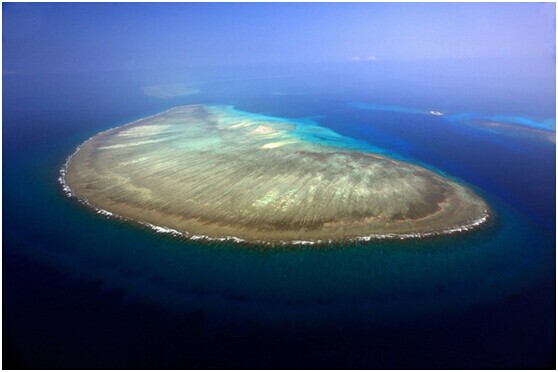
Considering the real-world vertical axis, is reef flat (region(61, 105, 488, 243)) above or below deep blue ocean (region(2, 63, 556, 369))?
above

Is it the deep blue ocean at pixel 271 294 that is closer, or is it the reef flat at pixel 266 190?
the deep blue ocean at pixel 271 294

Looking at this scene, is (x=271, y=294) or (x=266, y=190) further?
(x=266, y=190)

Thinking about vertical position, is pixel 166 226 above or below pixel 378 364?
above

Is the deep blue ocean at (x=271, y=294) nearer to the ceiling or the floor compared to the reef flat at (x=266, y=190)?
nearer to the floor

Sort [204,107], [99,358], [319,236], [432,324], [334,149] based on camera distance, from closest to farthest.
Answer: [99,358] < [432,324] < [319,236] < [334,149] < [204,107]

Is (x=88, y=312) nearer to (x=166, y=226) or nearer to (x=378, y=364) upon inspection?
(x=166, y=226)

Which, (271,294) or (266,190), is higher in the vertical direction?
(266,190)

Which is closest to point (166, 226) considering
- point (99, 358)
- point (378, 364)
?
point (99, 358)

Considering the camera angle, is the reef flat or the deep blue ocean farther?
the reef flat
